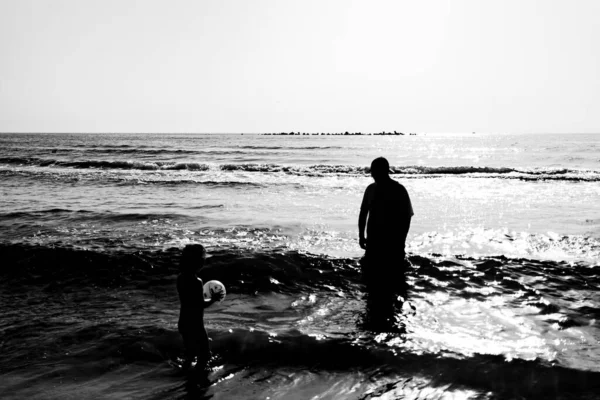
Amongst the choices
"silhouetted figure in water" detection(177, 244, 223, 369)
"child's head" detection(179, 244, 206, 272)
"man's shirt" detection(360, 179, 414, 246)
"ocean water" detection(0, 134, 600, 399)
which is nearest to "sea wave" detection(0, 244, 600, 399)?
"ocean water" detection(0, 134, 600, 399)

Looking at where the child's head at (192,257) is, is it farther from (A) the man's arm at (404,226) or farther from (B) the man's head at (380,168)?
(A) the man's arm at (404,226)

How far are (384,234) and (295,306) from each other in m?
1.75

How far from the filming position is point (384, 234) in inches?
275

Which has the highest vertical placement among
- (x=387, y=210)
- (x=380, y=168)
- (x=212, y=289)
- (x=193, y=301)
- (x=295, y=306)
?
(x=380, y=168)

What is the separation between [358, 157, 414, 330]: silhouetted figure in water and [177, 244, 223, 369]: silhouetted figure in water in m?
2.55

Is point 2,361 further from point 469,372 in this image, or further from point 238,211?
point 238,211

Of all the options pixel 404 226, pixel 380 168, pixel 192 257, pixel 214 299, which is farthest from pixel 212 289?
pixel 404 226

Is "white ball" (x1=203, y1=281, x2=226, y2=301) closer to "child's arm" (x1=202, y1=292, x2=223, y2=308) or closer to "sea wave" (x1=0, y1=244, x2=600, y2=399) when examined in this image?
"child's arm" (x1=202, y1=292, x2=223, y2=308)

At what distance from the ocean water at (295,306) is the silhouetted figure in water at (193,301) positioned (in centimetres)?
29

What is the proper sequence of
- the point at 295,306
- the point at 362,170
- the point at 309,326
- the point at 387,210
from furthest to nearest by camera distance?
the point at 362,170
the point at 387,210
the point at 295,306
the point at 309,326

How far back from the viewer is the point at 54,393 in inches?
166

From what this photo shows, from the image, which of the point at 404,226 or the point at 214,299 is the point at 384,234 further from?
the point at 214,299

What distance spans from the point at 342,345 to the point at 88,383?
105 inches

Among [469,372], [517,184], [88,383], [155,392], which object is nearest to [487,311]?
[469,372]
